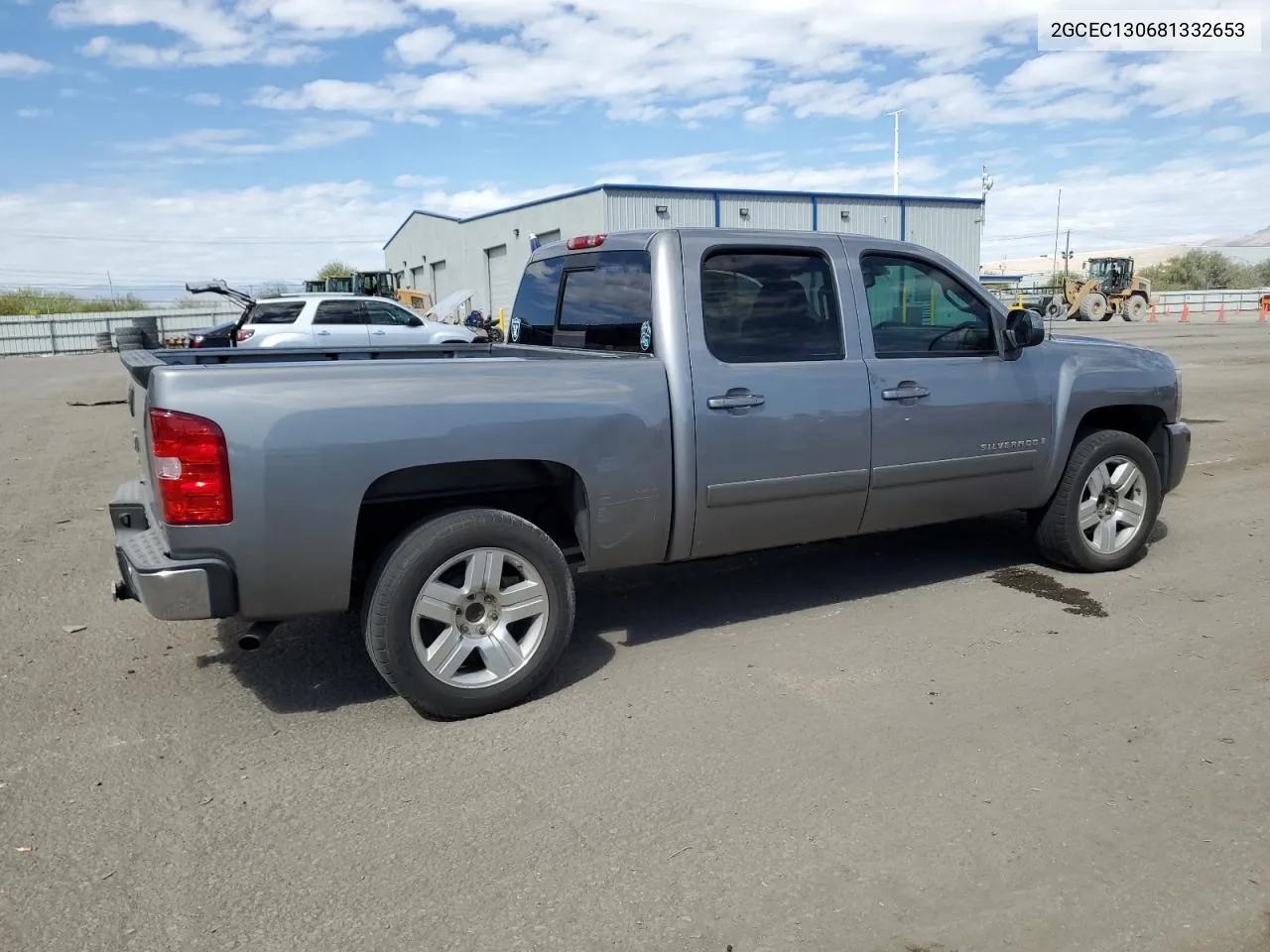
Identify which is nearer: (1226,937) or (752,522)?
(1226,937)

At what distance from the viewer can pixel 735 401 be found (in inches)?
177

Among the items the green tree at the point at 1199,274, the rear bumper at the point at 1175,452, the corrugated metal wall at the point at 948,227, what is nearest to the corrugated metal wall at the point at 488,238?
the corrugated metal wall at the point at 948,227

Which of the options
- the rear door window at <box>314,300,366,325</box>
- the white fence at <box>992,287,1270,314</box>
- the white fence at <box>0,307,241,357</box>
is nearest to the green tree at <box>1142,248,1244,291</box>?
the white fence at <box>992,287,1270,314</box>

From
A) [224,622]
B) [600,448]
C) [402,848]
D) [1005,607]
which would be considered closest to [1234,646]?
[1005,607]

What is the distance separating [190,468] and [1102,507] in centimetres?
474

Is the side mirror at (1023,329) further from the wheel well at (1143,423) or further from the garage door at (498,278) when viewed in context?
the garage door at (498,278)

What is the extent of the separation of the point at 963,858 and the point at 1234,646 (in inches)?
94.7

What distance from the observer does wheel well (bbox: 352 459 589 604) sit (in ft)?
13.2

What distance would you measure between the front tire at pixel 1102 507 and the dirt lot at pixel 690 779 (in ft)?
0.61

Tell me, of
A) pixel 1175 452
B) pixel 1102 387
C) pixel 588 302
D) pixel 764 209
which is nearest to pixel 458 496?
pixel 588 302

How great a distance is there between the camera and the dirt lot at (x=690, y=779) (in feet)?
9.13

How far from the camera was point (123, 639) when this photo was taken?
494 cm

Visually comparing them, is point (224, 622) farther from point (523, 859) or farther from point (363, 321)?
point (363, 321)

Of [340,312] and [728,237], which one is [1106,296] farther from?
[728,237]
